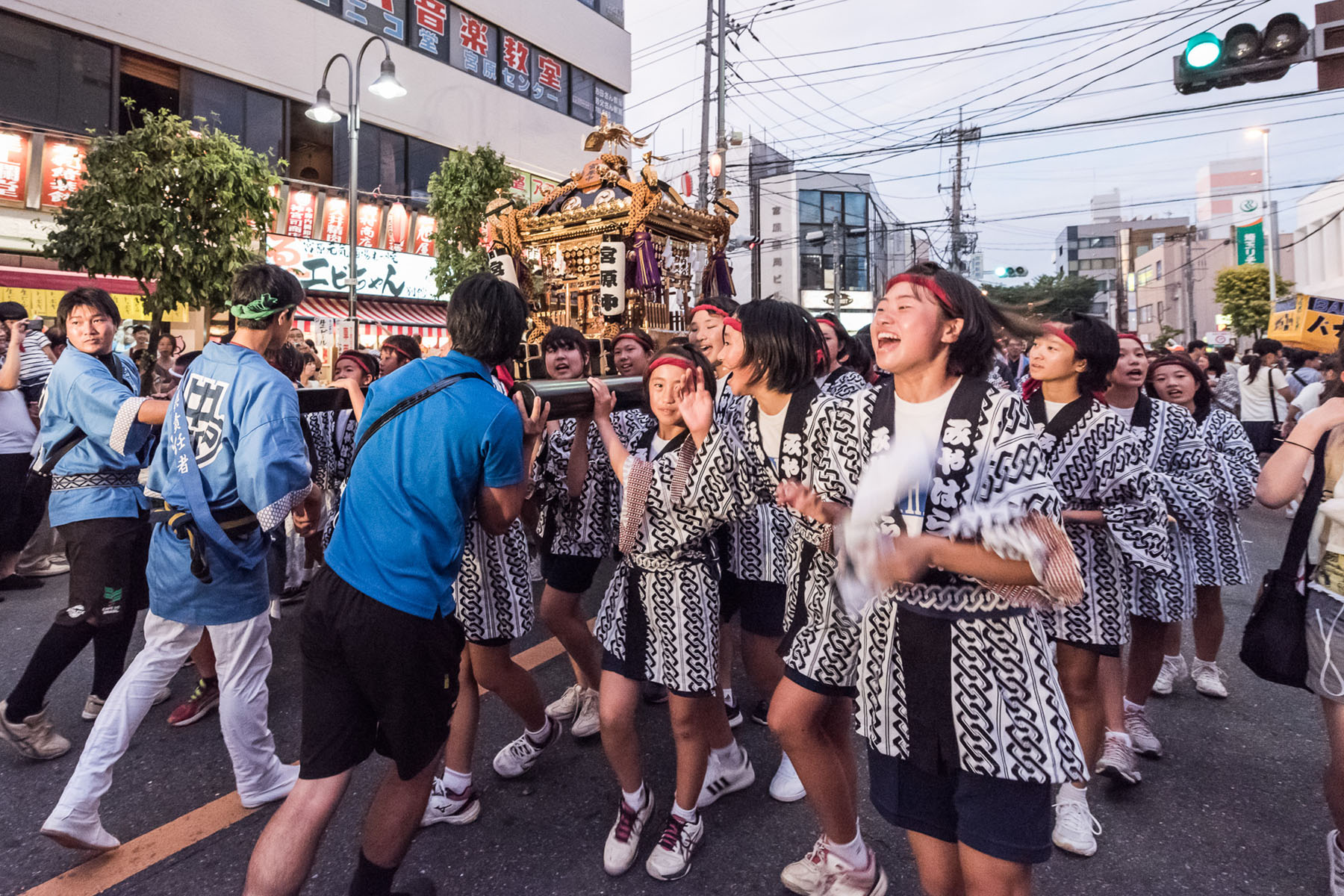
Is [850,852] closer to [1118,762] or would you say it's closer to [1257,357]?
[1118,762]

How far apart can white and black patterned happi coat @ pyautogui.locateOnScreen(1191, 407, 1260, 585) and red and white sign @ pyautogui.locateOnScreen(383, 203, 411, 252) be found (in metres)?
17.0

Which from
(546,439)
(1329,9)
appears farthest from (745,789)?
(1329,9)

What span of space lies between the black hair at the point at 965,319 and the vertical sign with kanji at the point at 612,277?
21.0 ft

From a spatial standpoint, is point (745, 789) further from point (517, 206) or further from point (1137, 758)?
point (517, 206)

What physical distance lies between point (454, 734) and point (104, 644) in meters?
1.85

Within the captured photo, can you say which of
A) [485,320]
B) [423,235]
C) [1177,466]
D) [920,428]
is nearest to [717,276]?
[1177,466]

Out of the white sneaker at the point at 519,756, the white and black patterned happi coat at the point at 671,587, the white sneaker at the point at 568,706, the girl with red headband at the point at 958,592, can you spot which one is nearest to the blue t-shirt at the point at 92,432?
the white sneaker at the point at 519,756

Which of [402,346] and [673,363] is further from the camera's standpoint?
[402,346]

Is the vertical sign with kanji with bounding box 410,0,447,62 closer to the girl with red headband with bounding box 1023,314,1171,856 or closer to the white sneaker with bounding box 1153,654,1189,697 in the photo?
the girl with red headband with bounding box 1023,314,1171,856

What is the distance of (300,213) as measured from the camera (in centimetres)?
1520

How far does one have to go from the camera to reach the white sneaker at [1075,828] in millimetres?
2488

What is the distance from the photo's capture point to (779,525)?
10.1 feet

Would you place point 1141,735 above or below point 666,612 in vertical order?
below

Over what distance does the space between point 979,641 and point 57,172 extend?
1513 centimetres
